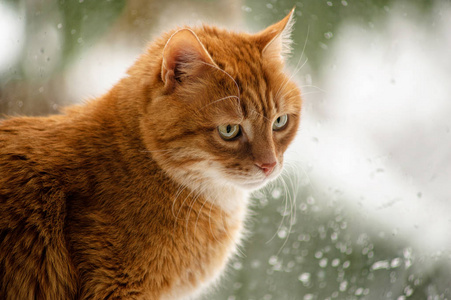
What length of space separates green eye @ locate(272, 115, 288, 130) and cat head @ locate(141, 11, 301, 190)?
1.4 inches

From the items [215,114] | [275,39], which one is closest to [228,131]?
[215,114]

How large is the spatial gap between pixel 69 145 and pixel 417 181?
1.19m

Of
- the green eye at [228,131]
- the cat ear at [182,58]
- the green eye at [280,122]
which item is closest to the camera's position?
the cat ear at [182,58]

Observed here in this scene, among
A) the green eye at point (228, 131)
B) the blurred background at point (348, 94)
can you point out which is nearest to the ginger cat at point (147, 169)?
the green eye at point (228, 131)

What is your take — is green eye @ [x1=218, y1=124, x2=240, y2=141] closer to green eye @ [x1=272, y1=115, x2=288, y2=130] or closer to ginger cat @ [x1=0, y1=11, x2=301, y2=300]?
ginger cat @ [x1=0, y1=11, x2=301, y2=300]

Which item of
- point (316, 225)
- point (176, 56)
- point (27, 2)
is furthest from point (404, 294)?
point (27, 2)

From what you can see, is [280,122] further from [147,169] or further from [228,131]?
[147,169]

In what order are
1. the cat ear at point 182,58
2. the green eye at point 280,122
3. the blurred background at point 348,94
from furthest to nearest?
the blurred background at point 348,94 → the green eye at point 280,122 → the cat ear at point 182,58

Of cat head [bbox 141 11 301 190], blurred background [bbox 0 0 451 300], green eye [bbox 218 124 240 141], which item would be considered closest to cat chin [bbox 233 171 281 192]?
cat head [bbox 141 11 301 190]

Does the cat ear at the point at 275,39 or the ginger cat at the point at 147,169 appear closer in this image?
the ginger cat at the point at 147,169

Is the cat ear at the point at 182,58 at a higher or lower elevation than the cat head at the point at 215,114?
higher

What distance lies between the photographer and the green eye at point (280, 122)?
1.26 metres

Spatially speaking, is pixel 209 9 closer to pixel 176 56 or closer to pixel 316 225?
pixel 176 56

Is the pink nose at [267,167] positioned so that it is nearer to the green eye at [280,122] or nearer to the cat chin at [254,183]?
the cat chin at [254,183]
